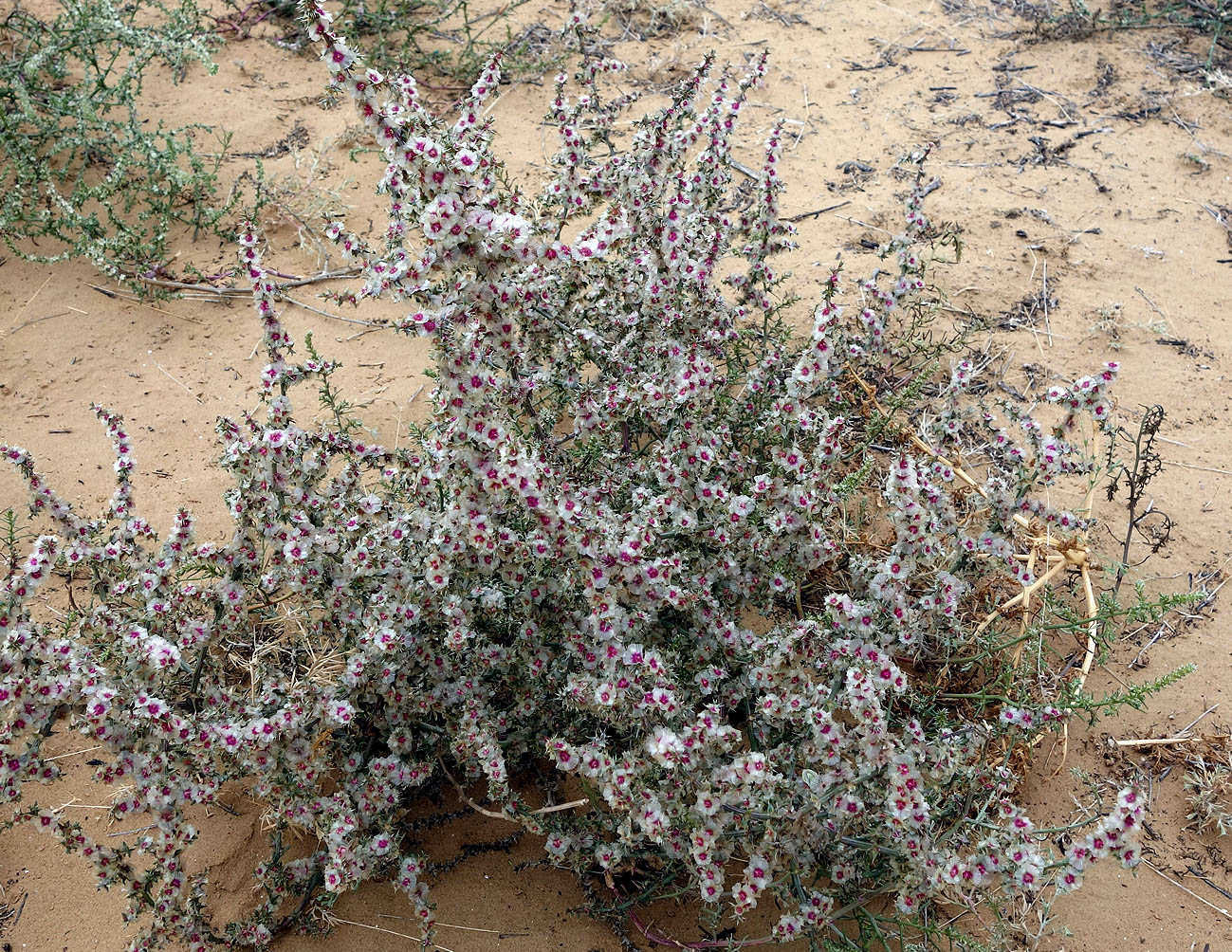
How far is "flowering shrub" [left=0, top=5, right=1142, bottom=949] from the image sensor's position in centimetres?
219

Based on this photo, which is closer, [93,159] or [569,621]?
[569,621]

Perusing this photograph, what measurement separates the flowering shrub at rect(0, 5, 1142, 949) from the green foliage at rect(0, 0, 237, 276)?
2.09m

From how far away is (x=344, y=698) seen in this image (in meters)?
2.47

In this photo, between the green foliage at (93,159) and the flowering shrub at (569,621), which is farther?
the green foliage at (93,159)

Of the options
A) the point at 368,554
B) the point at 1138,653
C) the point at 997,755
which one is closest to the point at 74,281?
the point at 368,554

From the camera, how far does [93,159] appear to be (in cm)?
491

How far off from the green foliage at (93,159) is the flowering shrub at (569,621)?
2086 millimetres

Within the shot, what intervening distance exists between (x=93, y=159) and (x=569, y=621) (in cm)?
405

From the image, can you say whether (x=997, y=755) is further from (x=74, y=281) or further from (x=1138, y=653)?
(x=74, y=281)

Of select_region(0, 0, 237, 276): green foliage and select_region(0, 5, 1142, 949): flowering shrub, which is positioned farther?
select_region(0, 0, 237, 276): green foliage

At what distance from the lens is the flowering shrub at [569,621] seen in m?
2.19

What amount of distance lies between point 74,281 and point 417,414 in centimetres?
192

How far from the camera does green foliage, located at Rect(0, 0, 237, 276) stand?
14.4 ft

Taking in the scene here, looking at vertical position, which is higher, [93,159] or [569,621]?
[93,159]
